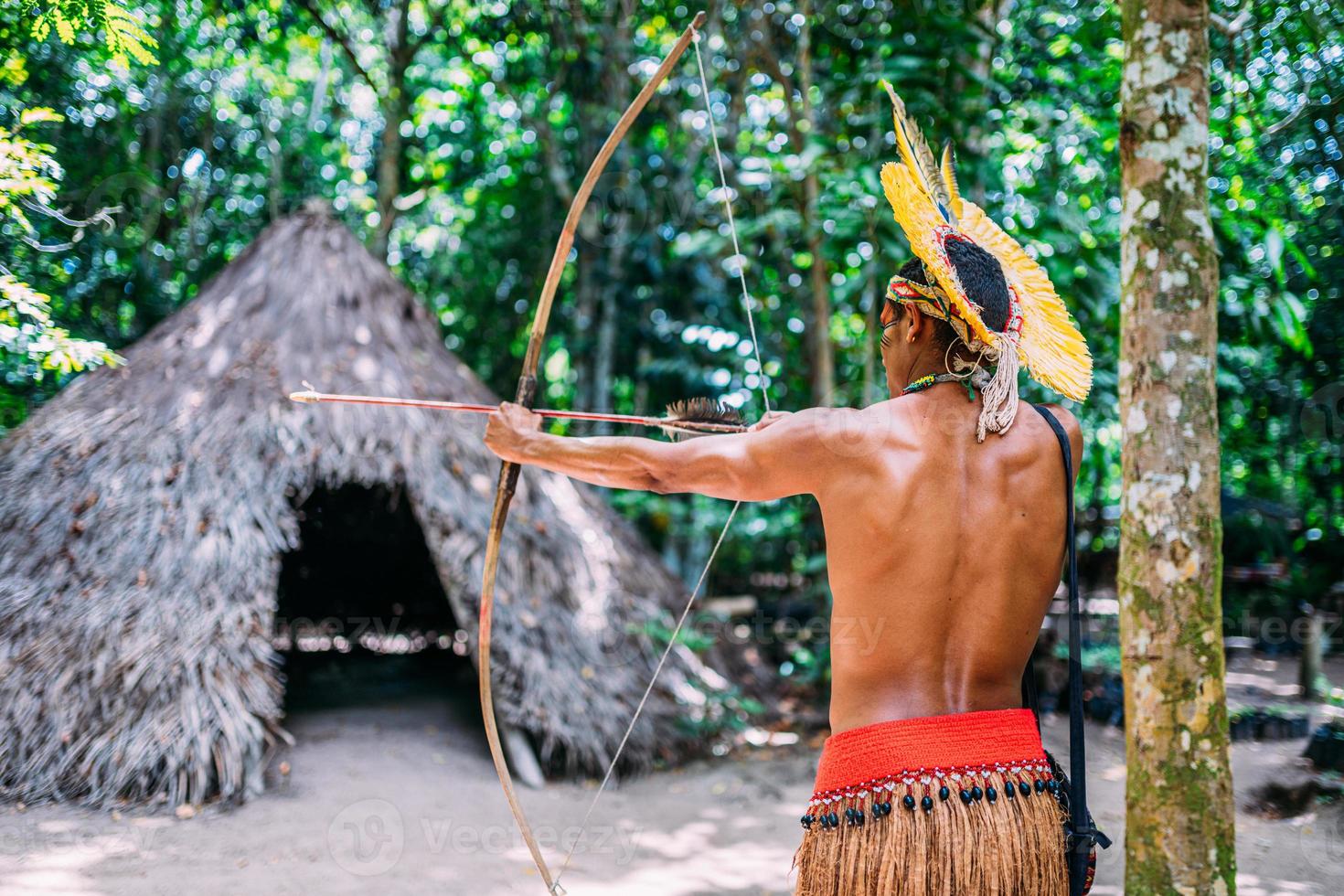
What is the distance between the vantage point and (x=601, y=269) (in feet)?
30.1

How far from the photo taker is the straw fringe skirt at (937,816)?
5.35 feet

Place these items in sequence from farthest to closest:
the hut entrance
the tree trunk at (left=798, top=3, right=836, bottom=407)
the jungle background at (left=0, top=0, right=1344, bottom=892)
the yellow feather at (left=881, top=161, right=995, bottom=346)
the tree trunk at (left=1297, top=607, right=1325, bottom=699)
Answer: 1. the hut entrance
2. the tree trunk at (left=798, top=3, right=836, bottom=407)
3. the tree trunk at (left=1297, top=607, right=1325, bottom=699)
4. the jungle background at (left=0, top=0, right=1344, bottom=892)
5. the yellow feather at (left=881, top=161, right=995, bottom=346)

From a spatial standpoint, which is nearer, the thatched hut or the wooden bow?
the wooden bow

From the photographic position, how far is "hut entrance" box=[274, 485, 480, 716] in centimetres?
662

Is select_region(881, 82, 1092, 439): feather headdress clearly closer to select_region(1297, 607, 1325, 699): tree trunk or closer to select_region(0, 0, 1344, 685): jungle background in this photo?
select_region(0, 0, 1344, 685): jungle background

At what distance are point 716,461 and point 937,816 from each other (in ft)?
2.29

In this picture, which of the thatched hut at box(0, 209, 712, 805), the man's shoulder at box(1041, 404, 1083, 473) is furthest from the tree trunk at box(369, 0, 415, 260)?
the man's shoulder at box(1041, 404, 1083, 473)

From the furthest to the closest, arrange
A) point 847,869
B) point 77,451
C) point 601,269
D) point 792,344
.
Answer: point 601,269
point 792,344
point 77,451
point 847,869

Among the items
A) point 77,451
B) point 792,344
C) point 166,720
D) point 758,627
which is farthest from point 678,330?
point 166,720

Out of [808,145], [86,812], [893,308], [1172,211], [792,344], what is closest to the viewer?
[893,308]

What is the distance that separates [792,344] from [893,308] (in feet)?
18.4

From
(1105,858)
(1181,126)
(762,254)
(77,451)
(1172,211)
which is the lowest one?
(1105,858)

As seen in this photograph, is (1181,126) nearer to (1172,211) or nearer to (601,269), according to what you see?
(1172,211)

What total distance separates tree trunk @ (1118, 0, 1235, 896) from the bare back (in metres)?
1.14
